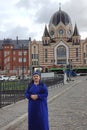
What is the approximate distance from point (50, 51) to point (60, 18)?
14818 millimetres

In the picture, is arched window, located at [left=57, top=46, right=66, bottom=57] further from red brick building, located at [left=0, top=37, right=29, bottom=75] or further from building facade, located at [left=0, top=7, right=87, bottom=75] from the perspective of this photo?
red brick building, located at [left=0, top=37, right=29, bottom=75]

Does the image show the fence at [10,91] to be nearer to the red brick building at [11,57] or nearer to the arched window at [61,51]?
the red brick building at [11,57]

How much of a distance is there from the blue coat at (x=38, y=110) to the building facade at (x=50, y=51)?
457ft

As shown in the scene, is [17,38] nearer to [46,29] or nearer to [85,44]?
[46,29]

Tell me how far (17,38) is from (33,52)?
10672mm

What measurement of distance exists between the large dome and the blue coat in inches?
5859

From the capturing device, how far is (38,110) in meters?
9.23

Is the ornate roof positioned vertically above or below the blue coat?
above

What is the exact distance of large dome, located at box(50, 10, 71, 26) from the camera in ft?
518

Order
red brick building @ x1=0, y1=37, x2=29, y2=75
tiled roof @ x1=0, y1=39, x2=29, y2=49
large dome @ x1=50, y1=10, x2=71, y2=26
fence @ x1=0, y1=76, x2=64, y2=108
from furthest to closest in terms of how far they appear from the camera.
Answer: large dome @ x1=50, y1=10, x2=71, y2=26
tiled roof @ x1=0, y1=39, x2=29, y2=49
red brick building @ x1=0, y1=37, x2=29, y2=75
fence @ x1=0, y1=76, x2=64, y2=108

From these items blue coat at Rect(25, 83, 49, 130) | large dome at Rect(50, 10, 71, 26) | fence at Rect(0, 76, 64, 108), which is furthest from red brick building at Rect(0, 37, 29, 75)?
blue coat at Rect(25, 83, 49, 130)

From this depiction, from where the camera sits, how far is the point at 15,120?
1324 cm

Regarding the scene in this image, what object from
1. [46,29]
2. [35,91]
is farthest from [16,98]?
[46,29]

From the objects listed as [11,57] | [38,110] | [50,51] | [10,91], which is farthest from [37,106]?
[50,51]
